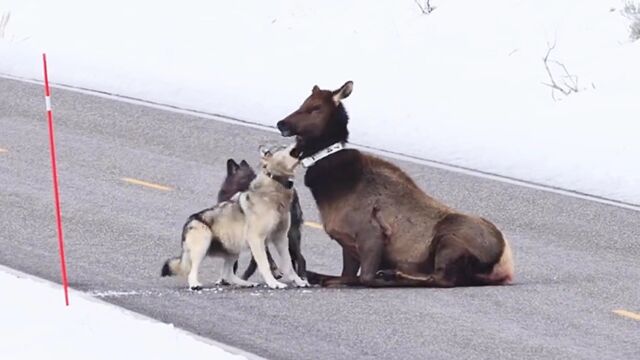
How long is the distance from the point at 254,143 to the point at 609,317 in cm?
762

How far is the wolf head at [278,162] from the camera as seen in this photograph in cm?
1182

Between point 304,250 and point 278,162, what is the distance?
6.37ft

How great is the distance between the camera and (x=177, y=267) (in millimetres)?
11969

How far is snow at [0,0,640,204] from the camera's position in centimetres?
1834

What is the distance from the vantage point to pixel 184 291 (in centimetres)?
1192

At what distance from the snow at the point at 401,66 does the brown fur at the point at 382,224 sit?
15.3 ft

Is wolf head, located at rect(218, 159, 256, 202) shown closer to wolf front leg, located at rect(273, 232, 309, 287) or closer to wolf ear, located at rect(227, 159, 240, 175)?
wolf ear, located at rect(227, 159, 240, 175)

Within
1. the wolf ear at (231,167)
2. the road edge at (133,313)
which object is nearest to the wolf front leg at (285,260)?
the wolf ear at (231,167)

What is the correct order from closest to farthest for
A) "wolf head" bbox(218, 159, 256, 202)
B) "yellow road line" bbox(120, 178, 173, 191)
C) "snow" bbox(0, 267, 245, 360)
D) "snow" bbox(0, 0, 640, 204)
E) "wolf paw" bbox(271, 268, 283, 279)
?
"snow" bbox(0, 267, 245, 360) → "wolf paw" bbox(271, 268, 283, 279) → "wolf head" bbox(218, 159, 256, 202) → "yellow road line" bbox(120, 178, 173, 191) → "snow" bbox(0, 0, 640, 204)

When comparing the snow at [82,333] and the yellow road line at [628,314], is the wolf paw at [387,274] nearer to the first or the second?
the yellow road line at [628,314]

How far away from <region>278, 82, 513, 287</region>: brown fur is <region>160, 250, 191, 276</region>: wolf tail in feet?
2.88

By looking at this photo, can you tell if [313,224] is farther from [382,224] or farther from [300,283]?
[382,224]

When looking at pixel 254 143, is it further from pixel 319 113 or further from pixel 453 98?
pixel 319 113

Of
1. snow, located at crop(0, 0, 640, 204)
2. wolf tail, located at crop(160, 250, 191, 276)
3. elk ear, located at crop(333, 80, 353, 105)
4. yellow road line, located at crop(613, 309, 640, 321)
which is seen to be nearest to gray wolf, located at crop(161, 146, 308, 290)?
wolf tail, located at crop(160, 250, 191, 276)
